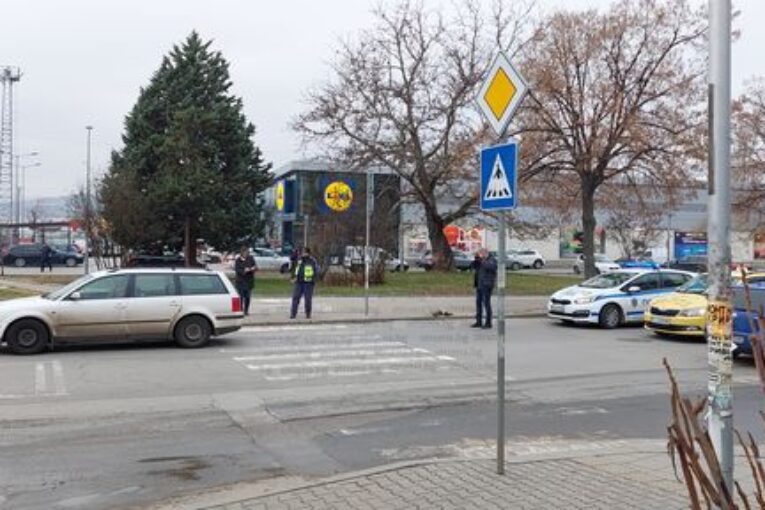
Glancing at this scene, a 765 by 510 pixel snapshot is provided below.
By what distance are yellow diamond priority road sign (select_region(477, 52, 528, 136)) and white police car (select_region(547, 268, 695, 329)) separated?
14.2 meters

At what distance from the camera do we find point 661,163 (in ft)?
92.2

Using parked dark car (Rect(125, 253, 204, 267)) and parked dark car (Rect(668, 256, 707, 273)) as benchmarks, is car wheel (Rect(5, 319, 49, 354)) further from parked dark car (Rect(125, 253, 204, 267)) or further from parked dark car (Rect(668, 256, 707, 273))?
parked dark car (Rect(668, 256, 707, 273))

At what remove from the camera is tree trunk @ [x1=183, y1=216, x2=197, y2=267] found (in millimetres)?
35844

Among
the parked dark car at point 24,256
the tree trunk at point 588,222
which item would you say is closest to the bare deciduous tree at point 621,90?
the tree trunk at point 588,222

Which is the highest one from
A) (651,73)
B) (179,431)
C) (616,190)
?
(651,73)

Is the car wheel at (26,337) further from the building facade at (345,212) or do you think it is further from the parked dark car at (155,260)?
the parked dark car at (155,260)

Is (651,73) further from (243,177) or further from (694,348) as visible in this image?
(243,177)

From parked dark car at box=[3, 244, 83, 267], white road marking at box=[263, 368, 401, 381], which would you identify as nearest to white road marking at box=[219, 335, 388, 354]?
white road marking at box=[263, 368, 401, 381]

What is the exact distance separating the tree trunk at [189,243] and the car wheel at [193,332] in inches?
817

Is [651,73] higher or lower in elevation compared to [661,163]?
higher

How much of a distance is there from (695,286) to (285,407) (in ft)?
41.1

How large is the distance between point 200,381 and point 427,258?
47306mm

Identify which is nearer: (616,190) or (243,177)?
(616,190)

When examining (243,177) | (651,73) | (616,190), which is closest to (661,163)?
(651,73)
